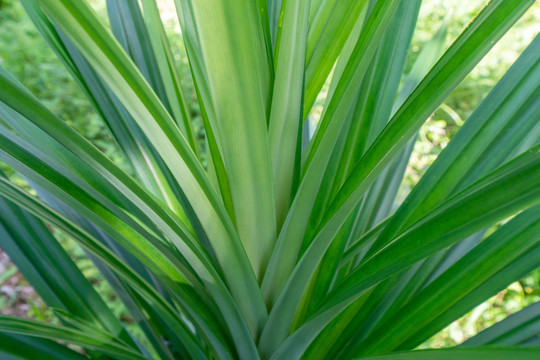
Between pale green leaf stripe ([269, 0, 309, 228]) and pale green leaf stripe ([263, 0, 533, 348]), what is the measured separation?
1.8 inches

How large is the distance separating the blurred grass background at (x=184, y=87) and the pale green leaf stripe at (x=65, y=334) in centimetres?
114

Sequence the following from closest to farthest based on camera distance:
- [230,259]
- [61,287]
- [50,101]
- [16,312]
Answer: [230,259] → [61,287] → [16,312] → [50,101]

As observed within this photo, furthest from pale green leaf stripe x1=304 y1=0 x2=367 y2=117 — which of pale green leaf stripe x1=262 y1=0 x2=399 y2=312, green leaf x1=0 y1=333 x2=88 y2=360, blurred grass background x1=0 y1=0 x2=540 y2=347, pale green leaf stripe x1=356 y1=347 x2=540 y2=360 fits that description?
blurred grass background x1=0 y1=0 x2=540 y2=347

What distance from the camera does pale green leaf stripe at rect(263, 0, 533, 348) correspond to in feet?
1.23

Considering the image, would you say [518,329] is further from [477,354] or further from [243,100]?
[243,100]

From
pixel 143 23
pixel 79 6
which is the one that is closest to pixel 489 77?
pixel 143 23

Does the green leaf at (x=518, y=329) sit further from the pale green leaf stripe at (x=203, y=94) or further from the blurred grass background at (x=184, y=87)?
the blurred grass background at (x=184, y=87)

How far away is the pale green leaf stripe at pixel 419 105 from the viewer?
1.23 ft

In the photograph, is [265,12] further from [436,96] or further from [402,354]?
[402,354]

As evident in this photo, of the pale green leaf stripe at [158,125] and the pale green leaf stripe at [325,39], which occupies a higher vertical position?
the pale green leaf stripe at [325,39]

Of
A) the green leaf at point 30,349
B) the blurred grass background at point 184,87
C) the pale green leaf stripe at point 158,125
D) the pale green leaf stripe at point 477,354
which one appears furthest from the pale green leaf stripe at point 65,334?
the blurred grass background at point 184,87

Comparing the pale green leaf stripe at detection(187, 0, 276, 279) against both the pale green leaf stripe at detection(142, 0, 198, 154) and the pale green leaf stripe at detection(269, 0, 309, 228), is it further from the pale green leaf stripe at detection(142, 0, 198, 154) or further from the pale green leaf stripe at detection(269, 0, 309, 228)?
the pale green leaf stripe at detection(142, 0, 198, 154)

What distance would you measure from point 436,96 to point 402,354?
210mm

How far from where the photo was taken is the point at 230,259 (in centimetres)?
42
